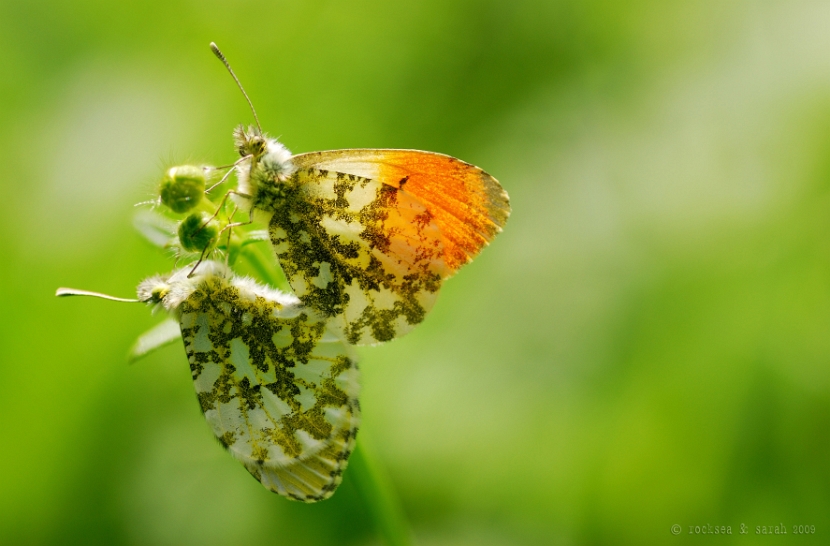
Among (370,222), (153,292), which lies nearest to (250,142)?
(370,222)

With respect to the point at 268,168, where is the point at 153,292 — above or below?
below

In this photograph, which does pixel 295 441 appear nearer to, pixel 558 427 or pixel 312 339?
pixel 312 339

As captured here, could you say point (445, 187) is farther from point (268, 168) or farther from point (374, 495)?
point (374, 495)

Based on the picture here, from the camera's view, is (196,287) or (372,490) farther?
(372,490)

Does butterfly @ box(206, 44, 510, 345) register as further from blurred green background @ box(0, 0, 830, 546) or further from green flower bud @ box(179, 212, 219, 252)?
blurred green background @ box(0, 0, 830, 546)

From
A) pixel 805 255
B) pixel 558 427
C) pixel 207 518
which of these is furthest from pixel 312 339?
pixel 805 255

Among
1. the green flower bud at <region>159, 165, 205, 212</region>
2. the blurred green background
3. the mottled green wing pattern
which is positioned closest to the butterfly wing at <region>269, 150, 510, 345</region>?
the mottled green wing pattern
